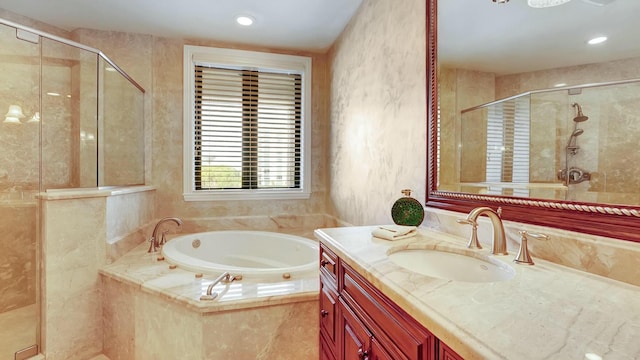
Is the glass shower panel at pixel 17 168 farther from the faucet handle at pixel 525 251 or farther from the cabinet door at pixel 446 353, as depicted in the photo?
the faucet handle at pixel 525 251

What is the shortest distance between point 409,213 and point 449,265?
1.15ft

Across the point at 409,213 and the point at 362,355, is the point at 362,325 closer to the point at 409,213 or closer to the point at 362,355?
the point at 362,355

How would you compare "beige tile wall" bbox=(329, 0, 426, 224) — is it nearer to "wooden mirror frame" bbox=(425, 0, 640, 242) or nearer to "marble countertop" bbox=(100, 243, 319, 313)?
"wooden mirror frame" bbox=(425, 0, 640, 242)

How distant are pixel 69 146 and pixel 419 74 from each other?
102 inches

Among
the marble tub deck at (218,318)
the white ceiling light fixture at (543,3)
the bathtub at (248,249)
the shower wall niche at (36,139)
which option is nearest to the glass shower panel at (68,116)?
the shower wall niche at (36,139)

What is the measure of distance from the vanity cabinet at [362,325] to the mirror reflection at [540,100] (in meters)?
0.61

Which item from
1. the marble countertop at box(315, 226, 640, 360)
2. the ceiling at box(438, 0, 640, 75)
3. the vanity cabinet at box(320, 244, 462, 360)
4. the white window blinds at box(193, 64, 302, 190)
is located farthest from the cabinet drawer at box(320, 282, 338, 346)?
the white window blinds at box(193, 64, 302, 190)

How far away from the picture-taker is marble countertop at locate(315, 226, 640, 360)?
446 mm

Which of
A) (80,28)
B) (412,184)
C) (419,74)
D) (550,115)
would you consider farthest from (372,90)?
(80,28)

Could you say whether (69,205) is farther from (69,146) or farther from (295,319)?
(295,319)

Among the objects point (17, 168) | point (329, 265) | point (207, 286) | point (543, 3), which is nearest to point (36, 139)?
point (17, 168)

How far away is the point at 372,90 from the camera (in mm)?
2021

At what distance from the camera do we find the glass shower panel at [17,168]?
1.91 m

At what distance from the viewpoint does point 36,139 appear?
203cm
